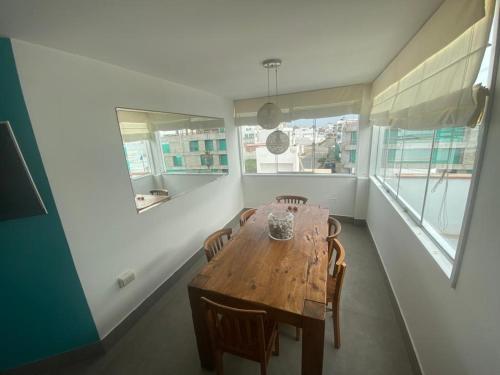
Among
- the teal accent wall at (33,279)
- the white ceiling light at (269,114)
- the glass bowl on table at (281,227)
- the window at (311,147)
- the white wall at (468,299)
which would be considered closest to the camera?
the white wall at (468,299)

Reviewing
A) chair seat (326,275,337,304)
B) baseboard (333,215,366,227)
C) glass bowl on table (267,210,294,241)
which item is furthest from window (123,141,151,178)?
baseboard (333,215,366,227)

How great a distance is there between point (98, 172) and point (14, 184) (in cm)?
56

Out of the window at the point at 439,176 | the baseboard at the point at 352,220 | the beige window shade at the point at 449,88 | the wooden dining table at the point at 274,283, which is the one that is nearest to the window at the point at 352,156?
the baseboard at the point at 352,220

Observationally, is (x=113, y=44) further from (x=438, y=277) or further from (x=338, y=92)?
(x=338, y=92)

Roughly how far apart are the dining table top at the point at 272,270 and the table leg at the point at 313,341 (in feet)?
0.13

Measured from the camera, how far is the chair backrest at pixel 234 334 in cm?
116

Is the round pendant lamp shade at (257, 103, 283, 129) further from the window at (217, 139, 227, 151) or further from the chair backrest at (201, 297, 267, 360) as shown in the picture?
the chair backrest at (201, 297, 267, 360)

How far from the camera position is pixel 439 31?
128 centimetres

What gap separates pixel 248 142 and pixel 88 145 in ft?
10.1

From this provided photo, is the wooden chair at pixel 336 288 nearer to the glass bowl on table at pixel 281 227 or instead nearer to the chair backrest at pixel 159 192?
the glass bowl on table at pixel 281 227

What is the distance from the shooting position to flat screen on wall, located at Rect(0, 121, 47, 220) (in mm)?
1087

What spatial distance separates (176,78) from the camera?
7.80 ft

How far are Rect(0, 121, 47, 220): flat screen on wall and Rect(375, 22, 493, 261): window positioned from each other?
7.71 ft

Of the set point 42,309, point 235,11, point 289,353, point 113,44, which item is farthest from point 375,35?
point 42,309
